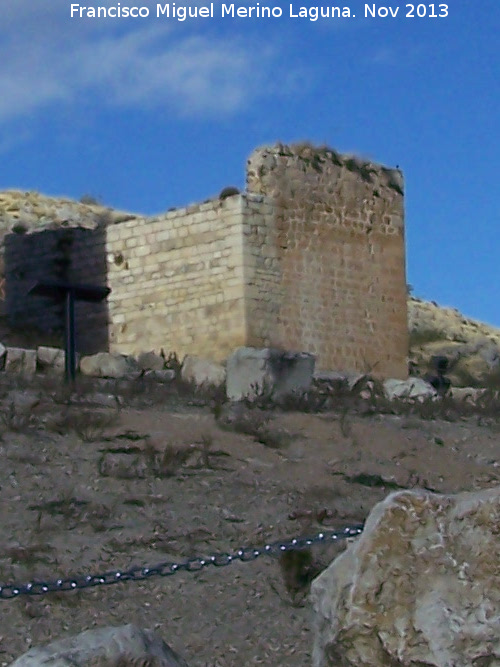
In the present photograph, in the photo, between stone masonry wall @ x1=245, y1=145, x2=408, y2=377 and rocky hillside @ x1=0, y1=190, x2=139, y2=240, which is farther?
rocky hillside @ x1=0, y1=190, x2=139, y2=240

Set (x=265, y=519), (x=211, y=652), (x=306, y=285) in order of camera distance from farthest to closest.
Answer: (x=306, y=285) → (x=265, y=519) → (x=211, y=652)

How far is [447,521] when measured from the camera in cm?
604

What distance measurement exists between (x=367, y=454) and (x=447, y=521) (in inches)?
234

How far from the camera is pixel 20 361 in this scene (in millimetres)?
16109

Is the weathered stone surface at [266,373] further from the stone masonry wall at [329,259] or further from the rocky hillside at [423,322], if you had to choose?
the rocky hillside at [423,322]

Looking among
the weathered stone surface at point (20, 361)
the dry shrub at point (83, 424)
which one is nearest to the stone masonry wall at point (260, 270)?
the weathered stone surface at point (20, 361)

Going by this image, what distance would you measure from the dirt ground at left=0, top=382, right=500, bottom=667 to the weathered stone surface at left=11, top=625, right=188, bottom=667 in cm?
216

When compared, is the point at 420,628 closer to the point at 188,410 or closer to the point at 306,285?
the point at 188,410

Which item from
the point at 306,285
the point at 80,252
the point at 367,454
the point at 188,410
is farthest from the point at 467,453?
the point at 80,252

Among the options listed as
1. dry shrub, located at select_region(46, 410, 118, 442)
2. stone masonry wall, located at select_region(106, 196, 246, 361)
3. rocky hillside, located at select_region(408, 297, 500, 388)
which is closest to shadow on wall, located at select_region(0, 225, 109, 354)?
stone masonry wall, located at select_region(106, 196, 246, 361)

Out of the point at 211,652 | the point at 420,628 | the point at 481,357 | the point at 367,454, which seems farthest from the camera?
the point at 481,357

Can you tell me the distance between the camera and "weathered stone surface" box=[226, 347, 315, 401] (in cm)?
1462

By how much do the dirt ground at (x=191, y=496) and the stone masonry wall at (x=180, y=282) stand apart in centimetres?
695

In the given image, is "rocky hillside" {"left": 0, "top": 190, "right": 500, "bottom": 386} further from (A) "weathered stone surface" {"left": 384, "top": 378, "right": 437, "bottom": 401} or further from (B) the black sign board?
(B) the black sign board
